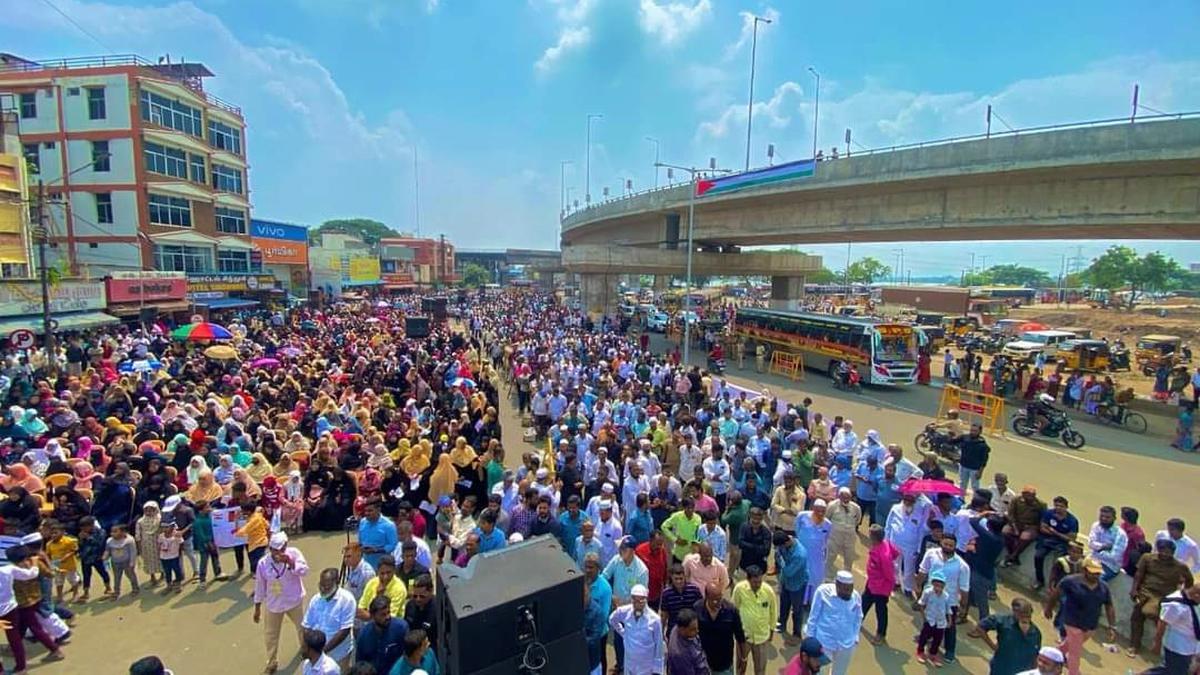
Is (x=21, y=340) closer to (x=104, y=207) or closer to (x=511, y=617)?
(x=104, y=207)

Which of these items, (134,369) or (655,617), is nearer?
(655,617)

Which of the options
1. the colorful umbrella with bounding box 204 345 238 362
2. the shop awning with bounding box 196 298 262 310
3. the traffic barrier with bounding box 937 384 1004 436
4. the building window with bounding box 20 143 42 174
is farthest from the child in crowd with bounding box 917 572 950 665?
the building window with bounding box 20 143 42 174

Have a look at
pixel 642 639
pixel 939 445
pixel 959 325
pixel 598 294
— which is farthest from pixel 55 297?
pixel 959 325

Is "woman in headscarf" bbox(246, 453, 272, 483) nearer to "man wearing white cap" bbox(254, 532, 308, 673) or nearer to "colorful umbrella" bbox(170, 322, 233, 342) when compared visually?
"man wearing white cap" bbox(254, 532, 308, 673)

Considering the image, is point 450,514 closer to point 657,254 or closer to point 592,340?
point 592,340

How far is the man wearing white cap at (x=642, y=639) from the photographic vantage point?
183 inches

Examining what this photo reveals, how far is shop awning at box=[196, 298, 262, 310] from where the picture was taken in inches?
1211

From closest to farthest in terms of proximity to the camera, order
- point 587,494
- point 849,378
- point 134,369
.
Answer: point 587,494
point 134,369
point 849,378

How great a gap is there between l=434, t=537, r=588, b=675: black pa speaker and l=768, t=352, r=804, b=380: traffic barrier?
69.8 ft

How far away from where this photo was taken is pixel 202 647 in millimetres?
5777

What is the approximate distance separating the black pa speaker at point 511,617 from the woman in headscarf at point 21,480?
7608 mm

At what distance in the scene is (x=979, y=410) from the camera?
16234mm

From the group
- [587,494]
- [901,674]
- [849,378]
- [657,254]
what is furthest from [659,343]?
[901,674]

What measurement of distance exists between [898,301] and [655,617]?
2634 inches
